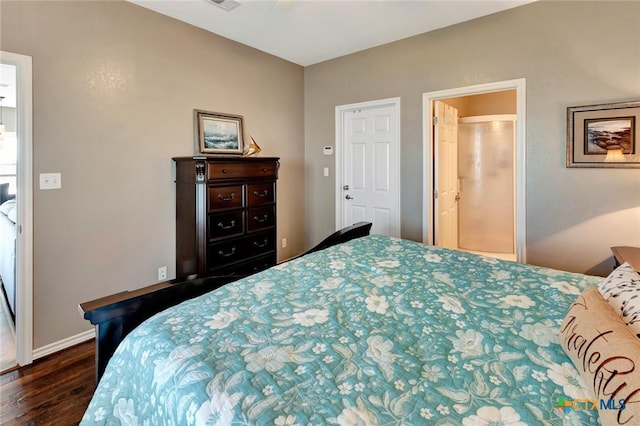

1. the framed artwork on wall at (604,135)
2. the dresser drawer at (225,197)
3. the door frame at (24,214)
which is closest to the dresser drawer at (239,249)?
the dresser drawer at (225,197)

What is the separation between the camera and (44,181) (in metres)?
2.36

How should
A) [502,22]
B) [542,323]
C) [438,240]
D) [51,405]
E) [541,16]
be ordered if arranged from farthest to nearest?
[438,240] → [502,22] → [541,16] → [51,405] → [542,323]

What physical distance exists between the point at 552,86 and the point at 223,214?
297 cm

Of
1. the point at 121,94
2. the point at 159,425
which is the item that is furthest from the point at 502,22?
the point at 159,425

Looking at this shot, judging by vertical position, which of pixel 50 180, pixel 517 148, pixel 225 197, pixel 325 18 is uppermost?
pixel 325 18

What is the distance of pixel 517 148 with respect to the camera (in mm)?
3039

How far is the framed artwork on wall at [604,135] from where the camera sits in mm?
2502

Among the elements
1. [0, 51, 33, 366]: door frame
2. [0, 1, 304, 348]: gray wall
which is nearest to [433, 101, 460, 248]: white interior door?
[0, 1, 304, 348]: gray wall

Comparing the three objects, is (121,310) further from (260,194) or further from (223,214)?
(260,194)

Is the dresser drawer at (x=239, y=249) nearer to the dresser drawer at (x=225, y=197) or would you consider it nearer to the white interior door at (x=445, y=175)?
the dresser drawer at (x=225, y=197)

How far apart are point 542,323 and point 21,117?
10.1 feet

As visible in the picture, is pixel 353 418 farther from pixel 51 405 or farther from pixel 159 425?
pixel 51 405

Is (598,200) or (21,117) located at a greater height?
(21,117)

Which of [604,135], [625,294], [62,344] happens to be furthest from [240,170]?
[604,135]
